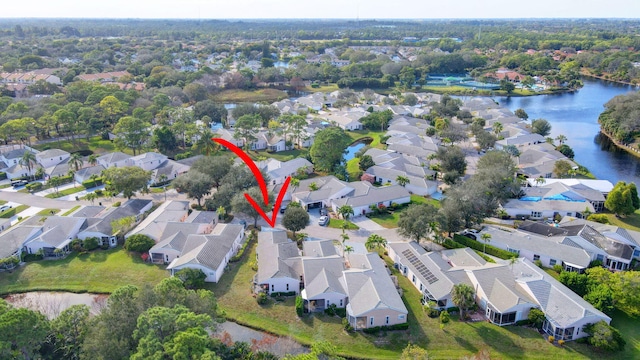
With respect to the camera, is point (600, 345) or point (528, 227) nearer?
point (600, 345)

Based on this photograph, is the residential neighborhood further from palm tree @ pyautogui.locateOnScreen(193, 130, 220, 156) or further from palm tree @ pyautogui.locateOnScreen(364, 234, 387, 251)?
palm tree @ pyautogui.locateOnScreen(193, 130, 220, 156)

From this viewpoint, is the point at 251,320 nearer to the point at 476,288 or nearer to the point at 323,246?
the point at 323,246

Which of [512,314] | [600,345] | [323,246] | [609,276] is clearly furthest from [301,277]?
[609,276]

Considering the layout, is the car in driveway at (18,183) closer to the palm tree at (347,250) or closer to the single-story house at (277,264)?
the single-story house at (277,264)

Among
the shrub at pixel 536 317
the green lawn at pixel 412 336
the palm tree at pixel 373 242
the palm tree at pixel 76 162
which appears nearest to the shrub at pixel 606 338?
the green lawn at pixel 412 336

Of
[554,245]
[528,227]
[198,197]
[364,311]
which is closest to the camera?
[364,311]

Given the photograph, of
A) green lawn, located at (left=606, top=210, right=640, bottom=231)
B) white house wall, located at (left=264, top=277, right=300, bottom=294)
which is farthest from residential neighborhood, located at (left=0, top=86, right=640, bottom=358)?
green lawn, located at (left=606, top=210, right=640, bottom=231)

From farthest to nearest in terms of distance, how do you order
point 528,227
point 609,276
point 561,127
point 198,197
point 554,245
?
point 561,127, point 198,197, point 528,227, point 554,245, point 609,276
